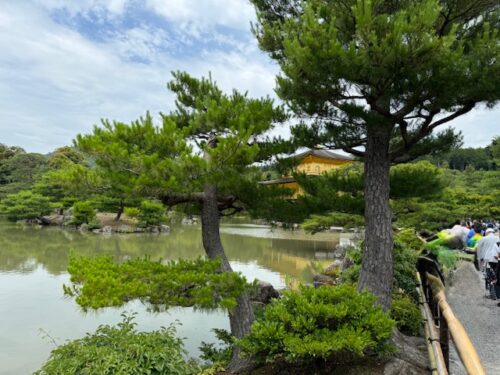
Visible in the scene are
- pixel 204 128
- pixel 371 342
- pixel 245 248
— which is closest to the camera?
pixel 371 342

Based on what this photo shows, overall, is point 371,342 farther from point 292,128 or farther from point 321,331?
point 292,128

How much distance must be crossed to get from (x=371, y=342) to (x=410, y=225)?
9879mm

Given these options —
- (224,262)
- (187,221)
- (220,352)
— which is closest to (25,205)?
(187,221)

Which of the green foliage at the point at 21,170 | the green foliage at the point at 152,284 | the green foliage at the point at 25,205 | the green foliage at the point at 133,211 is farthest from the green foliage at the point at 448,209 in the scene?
the green foliage at the point at 21,170

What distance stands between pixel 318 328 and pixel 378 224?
3.73 ft

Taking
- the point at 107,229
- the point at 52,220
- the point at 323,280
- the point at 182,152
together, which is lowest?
the point at 107,229

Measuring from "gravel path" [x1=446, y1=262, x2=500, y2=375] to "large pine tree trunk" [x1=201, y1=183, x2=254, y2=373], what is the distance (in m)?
1.71

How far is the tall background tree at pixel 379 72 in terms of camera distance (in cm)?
252

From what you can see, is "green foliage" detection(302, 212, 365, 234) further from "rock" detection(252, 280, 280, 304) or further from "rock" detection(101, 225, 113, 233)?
"rock" detection(101, 225, 113, 233)

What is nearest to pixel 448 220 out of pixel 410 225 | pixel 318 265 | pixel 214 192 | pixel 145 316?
pixel 410 225

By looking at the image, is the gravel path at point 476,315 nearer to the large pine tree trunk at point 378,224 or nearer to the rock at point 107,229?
the large pine tree trunk at point 378,224

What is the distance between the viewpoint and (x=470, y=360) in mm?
1288

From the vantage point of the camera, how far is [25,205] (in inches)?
786

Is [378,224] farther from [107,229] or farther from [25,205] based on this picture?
[25,205]
